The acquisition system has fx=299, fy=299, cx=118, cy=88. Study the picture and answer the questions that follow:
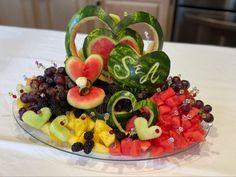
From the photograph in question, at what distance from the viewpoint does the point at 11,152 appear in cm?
71

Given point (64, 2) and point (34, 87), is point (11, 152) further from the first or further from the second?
point (64, 2)

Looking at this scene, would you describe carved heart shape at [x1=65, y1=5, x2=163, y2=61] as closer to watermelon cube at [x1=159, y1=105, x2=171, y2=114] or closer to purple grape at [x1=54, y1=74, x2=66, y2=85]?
purple grape at [x1=54, y1=74, x2=66, y2=85]

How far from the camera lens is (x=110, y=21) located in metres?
0.75

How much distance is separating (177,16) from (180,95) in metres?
1.31

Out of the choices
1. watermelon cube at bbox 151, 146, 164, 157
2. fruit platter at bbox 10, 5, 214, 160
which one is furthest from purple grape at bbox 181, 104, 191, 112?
watermelon cube at bbox 151, 146, 164, 157

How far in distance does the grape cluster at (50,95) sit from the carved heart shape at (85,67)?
0.04 meters

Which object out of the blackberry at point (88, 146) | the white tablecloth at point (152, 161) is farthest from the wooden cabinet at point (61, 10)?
the blackberry at point (88, 146)

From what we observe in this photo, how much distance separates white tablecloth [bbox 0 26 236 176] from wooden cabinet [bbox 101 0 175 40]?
30.6 inches

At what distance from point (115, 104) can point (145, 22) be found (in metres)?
0.22

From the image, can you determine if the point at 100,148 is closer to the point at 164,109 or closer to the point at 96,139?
the point at 96,139

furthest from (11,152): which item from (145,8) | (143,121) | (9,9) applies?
(9,9)

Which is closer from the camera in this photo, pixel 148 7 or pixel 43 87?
pixel 43 87

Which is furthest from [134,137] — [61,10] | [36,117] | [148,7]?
[61,10]

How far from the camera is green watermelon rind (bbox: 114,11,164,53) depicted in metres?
0.73
